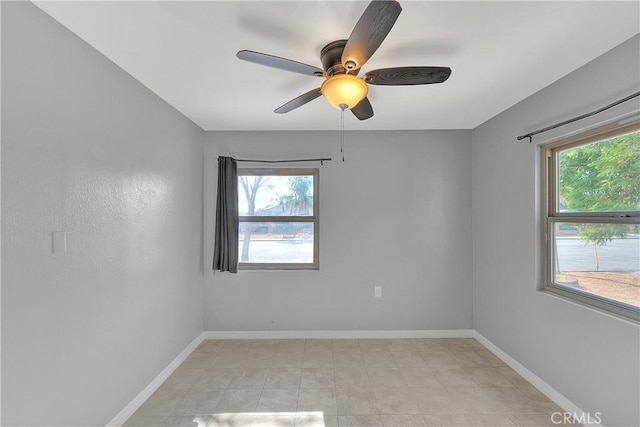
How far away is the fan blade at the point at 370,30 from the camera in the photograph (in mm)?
1112

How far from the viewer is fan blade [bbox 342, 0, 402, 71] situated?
1112 mm

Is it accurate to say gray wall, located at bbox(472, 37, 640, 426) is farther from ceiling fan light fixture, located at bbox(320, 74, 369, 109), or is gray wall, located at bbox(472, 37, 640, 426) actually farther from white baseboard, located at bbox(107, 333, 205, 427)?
white baseboard, located at bbox(107, 333, 205, 427)

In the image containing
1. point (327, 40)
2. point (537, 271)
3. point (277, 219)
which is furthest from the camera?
point (277, 219)

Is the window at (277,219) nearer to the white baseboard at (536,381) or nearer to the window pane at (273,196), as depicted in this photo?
the window pane at (273,196)

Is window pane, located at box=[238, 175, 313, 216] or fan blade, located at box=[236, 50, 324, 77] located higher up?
fan blade, located at box=[236, 50, 324, 77]

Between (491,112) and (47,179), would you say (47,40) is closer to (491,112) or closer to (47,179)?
(47,179)

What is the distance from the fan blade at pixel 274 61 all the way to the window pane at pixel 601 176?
6.28 feet

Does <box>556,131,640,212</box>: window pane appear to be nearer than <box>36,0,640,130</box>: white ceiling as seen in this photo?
No

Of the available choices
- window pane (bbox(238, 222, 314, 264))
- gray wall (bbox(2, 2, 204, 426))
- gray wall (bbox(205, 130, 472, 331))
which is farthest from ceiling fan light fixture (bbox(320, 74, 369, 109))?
window pane (bbox(238, 222, 314, 264))

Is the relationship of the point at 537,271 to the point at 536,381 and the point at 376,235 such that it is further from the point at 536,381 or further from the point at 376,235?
the point at 376,235

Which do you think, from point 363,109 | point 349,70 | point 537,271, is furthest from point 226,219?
point 537,271

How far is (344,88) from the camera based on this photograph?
1.59 metres

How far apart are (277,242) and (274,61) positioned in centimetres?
233

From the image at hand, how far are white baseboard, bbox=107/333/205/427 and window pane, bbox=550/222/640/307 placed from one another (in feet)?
10.9
